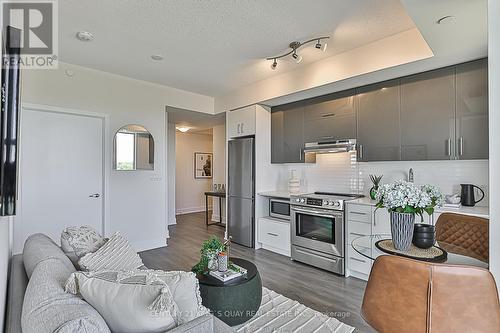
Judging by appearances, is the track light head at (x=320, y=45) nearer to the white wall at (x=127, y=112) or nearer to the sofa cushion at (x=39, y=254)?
the white wall at (x=127, y=112)

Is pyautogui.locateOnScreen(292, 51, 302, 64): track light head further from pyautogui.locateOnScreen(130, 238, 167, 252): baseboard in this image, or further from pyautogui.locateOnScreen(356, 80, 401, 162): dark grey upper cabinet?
pyautogui.locateOnScreen(130, 238, 167, 252): baseboard

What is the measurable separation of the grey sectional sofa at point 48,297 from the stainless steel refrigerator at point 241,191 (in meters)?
3.14

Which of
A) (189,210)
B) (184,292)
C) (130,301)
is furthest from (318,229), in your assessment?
(189,210)

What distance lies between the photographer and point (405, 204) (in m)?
1.65

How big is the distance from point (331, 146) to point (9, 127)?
3.35 metres

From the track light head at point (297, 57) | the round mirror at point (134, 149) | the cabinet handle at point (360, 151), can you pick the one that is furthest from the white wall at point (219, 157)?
the cabinet handle at point (360, 151)

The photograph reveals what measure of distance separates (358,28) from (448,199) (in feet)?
6.67

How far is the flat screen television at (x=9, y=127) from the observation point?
2.81 ft

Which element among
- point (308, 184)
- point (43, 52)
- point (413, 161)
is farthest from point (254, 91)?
point (43, 52)

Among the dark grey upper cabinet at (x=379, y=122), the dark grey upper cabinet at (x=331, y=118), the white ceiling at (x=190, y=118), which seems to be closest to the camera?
the dark grey upper cabinet at (x=379, y=122)

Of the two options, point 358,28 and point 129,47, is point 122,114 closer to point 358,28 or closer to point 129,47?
point 129,47

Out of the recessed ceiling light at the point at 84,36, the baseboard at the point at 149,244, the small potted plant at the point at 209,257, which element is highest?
the recessed ceiling light at the point at 84,36

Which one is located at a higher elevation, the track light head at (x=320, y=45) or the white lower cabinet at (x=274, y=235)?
the track light head at (x=320, y=45)

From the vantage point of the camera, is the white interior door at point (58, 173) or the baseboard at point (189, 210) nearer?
the white interior door at point (58, 173)
